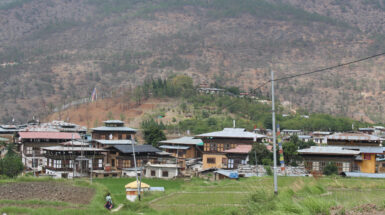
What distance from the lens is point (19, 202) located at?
23.2 m

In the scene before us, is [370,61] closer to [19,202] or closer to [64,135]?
[64,135]

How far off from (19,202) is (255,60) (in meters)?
169

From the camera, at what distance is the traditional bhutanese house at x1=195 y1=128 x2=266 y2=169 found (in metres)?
51.5

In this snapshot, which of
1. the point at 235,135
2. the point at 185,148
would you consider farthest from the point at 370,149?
the point at 185,148

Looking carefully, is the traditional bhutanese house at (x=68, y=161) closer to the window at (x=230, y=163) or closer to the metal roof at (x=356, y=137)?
the window at (x=230, y=163)

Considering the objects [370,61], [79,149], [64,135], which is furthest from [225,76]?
[79,149]

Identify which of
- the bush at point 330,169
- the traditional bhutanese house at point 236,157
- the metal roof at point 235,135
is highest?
the metal roof at point 235,135

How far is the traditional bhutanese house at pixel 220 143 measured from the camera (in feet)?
169

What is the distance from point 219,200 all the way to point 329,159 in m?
20.6

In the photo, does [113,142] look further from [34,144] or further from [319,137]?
[319,137]

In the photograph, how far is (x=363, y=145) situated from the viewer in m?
50.3

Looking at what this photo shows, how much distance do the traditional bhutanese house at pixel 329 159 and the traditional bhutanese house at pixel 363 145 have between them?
4.45 feet

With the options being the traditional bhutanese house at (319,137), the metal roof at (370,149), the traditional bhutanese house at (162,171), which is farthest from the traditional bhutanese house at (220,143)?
the traditional bhutanese house at (319,137)

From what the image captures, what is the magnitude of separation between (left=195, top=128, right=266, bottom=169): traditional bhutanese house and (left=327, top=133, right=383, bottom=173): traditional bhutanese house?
759 centimetres
